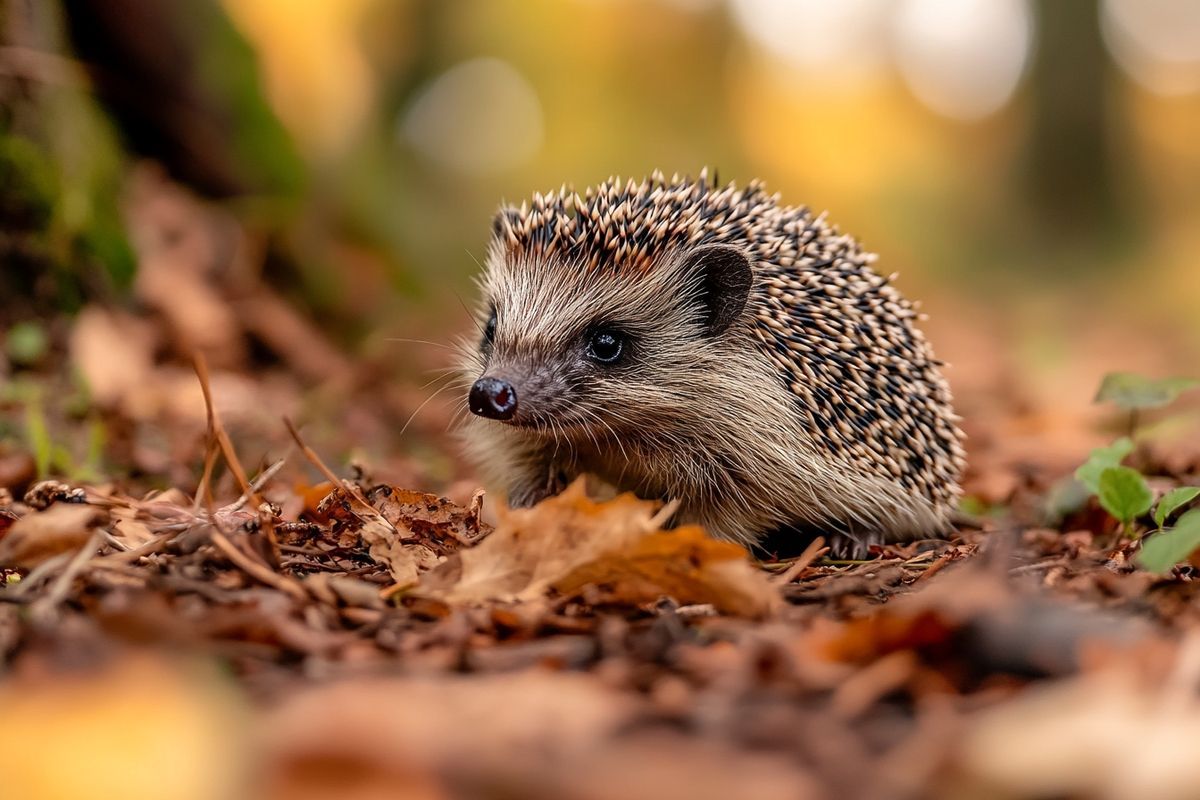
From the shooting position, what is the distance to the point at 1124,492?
4086 mm

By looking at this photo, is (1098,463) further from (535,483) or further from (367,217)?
(367,217)

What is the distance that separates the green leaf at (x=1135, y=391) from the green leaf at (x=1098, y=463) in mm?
652

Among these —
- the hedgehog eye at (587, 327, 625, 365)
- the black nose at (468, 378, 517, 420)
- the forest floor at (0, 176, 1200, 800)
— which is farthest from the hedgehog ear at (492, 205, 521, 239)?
the forest floor at (0, 176, 1200, 800)

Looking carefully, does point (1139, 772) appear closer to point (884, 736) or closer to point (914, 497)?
point (884, 736)

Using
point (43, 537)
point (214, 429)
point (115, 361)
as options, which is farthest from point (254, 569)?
point (115, 361)

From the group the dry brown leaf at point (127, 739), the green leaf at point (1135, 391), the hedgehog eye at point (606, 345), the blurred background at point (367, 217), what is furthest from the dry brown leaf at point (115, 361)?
the green leaf at point (1135, 391)

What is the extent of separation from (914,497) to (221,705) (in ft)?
12.3

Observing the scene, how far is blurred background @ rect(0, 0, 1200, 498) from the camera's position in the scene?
671cm

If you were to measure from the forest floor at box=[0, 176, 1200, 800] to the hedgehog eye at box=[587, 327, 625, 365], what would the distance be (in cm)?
102

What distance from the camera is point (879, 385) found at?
5.30 metres

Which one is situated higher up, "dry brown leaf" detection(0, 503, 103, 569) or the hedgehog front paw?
the hedgehog front paw

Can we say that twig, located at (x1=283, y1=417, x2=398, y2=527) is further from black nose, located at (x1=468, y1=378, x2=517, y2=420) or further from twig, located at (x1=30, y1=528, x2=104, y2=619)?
twig, located at (x1=30, y1=528, x2=104, y2=619)

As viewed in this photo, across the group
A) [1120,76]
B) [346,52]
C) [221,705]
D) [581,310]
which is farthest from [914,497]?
[1120,76]

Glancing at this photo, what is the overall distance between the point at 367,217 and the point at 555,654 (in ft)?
28.0
